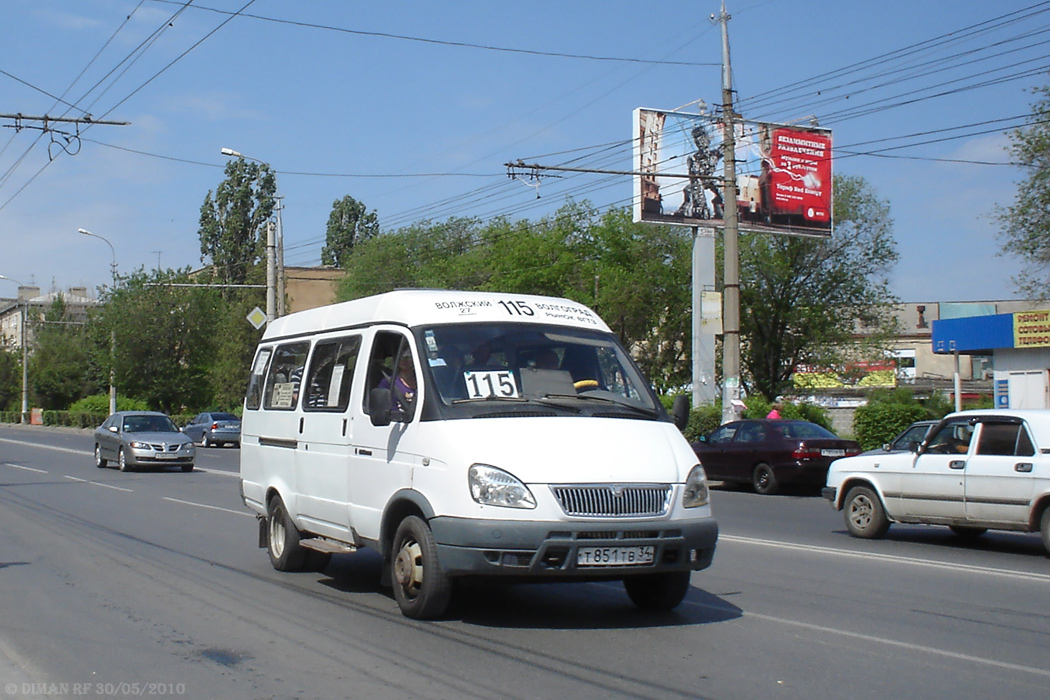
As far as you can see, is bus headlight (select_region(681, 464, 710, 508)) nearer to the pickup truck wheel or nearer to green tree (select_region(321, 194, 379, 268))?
the pickup truck wheel

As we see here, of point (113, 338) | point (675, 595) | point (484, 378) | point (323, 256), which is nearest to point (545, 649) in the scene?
point (675, 595)

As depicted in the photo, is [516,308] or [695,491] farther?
[516,308]

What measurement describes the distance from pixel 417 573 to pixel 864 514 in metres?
7.83

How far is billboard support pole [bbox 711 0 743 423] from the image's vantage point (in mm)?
25984

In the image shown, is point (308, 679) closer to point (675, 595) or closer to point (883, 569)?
point (675, 595)

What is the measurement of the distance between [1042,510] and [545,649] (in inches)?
280

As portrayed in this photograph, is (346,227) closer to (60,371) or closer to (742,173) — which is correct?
(60,371)

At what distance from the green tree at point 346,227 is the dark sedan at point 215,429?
4455 cm

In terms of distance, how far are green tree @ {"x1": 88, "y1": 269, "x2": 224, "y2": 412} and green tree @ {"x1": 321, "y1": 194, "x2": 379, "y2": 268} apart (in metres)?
23.6

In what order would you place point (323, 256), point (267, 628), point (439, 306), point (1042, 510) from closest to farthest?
point (267, 628) → point (439, 306) → point (1042, 510) → point (323, 256)

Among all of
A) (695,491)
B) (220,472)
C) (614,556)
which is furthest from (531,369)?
(220,472)

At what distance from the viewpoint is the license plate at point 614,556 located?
6.81 meters

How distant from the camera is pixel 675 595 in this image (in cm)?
771

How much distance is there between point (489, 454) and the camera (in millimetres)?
6898
